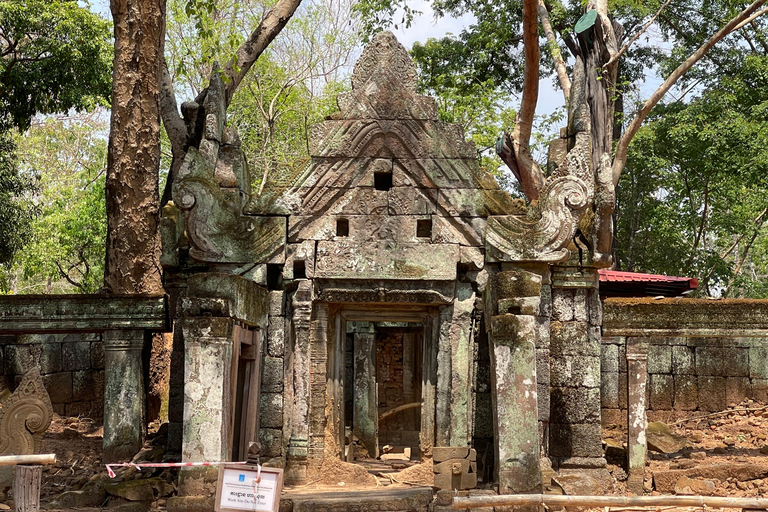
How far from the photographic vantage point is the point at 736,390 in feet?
39.0

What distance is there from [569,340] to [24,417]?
5225 millimetres

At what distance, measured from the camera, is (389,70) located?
8.07 m

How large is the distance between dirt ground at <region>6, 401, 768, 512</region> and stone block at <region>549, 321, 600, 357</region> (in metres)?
1.41

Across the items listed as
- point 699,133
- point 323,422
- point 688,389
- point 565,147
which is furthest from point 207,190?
point 699,133

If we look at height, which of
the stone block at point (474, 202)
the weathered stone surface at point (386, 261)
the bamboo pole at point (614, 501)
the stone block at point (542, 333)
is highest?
the stone block at point (474, 202)

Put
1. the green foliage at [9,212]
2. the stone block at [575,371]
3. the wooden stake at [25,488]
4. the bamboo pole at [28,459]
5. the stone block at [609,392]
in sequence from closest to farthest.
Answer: the bamboo pole at [28,459], the wooden stake at [25,488], the stone block at [575,371], the stone block at [609,392], the green foliage at [9,212]

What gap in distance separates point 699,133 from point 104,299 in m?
11.7

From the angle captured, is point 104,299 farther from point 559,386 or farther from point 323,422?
point 559,386

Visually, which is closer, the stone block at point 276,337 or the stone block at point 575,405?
the stone block at point 276,337

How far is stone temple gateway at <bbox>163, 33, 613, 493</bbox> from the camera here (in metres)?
7.75

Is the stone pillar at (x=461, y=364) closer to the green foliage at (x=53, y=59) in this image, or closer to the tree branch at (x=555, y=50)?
the tree branch at (x=555, y=50)

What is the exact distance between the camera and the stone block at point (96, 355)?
36.2 ft

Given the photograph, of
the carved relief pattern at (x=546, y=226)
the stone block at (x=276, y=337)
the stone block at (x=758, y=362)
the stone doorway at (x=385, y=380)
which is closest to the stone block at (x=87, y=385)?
the stone doorway at (x=385, y=380)

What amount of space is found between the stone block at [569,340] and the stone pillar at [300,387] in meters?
2.51
